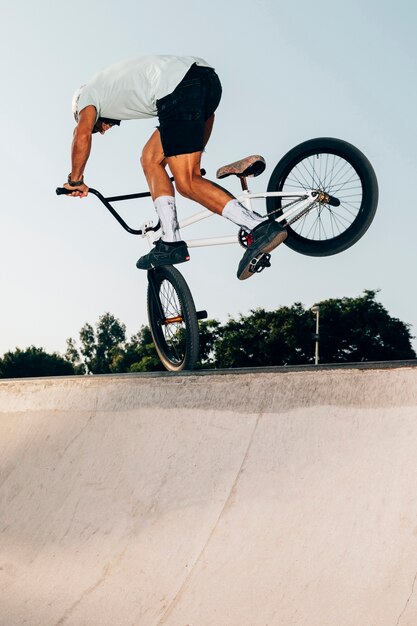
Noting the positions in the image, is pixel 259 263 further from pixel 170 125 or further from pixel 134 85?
pixel 134 85

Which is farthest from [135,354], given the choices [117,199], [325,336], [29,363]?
[117,199]

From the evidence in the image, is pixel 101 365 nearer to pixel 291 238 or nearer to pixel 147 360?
pixel 147 360

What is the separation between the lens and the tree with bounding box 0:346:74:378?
10012cm

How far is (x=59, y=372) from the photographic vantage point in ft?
344

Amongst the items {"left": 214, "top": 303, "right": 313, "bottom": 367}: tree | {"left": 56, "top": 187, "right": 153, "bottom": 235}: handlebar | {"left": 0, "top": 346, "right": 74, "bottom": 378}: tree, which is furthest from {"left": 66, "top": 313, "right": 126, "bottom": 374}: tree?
{"left": 56, "top": 187, "right": 153, "bottom": 235}: handlebar

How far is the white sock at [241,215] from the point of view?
21.3ft

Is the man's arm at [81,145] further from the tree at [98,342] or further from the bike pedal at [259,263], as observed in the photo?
the tree at [98,342]

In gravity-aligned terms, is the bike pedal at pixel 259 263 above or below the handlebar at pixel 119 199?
below

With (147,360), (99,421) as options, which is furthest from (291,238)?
(147,360)

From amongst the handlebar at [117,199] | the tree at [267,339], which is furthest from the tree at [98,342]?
the handlebar at [117,199]

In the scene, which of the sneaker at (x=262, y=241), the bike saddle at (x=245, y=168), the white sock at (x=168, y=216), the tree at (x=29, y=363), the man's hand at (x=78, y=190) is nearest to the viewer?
the sneaker at (x=262, y=241)

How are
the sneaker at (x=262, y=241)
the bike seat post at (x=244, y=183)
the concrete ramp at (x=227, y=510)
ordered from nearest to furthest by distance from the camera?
the concrete ramp at (x=227, y=510), the sneaker at (x=262, y=241), the bike seat post at (x=244, y=183)

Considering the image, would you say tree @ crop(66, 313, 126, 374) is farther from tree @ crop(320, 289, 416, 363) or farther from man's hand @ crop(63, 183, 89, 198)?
man's hand @ crop(63, 183, 89, 198)

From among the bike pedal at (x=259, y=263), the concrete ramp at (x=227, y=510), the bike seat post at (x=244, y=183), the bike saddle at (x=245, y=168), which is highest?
the bike saddle at (x=245, y=168)
